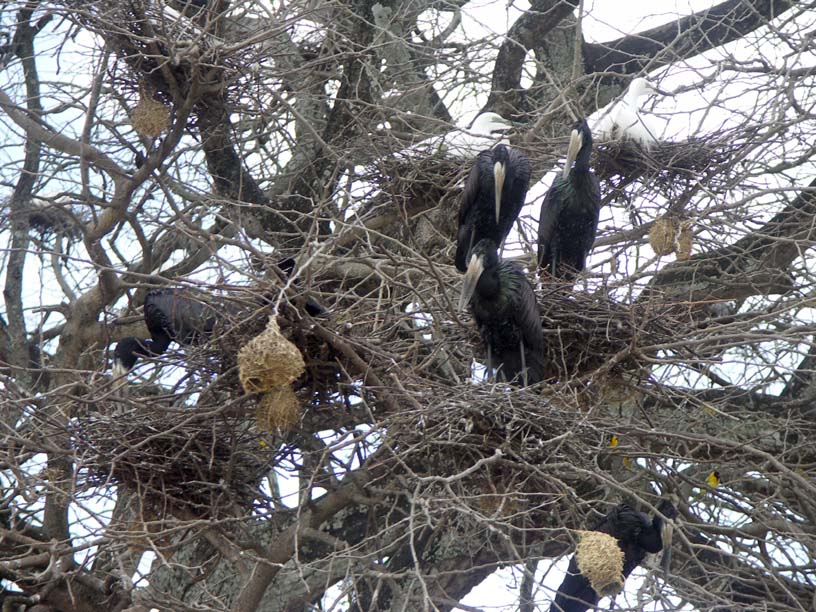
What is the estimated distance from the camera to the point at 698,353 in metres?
5.27

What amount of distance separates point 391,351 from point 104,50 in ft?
6.84

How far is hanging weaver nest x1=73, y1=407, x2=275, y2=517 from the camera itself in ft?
15.3

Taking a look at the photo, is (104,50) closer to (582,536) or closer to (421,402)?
(421,402)

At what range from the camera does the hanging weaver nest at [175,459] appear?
4.66 metres

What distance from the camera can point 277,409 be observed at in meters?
4.48

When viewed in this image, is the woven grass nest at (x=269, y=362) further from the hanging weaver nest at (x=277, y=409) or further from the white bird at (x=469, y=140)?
the white bird at (x=469, y=140)

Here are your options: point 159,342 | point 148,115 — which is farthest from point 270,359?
point 159,342

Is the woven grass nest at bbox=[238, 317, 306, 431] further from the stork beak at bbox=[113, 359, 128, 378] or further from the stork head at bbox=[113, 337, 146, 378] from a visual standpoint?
the stork head at bbox=[113, 337, 146, 378]

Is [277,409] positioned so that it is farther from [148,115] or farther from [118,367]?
[118,367]

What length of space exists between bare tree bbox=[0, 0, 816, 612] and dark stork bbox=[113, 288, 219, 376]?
15 cm

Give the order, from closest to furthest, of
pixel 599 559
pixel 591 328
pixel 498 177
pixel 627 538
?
pixel 599 559, pixel 591 328, pixel 627 538, pixel 498 177

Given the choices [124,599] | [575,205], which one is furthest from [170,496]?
[575,205]

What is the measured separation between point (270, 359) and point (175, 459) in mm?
893

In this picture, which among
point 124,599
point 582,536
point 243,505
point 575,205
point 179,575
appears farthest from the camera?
point 179,575
